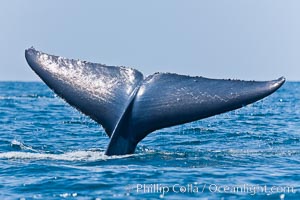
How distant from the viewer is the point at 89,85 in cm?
943

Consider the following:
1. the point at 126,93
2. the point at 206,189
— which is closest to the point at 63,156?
the point at 126,93

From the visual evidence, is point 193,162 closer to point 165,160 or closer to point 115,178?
point 165,160

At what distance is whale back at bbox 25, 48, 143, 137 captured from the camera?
9.35m

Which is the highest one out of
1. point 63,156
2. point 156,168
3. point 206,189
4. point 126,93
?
point 126,93

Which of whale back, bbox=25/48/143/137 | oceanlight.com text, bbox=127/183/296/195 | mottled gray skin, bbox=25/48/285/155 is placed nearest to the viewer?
oceanlight.com text, bbox=127/183/296/195

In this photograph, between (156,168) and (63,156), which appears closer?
(156,168)

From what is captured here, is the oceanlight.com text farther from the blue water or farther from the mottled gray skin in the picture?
Result: the mottled gray skin

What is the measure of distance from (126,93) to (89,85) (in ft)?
1.64

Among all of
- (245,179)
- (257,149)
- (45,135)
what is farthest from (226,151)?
(45,135)

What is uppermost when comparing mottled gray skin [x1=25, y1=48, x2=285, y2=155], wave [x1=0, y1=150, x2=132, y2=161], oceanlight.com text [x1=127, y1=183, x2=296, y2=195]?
mottled gray skin [x1=25, y1=48, x2=285, y2=155]

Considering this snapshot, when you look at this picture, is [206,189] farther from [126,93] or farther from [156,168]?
[126,93]

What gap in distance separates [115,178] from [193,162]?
1648 mm

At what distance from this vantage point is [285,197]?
27.2 ft

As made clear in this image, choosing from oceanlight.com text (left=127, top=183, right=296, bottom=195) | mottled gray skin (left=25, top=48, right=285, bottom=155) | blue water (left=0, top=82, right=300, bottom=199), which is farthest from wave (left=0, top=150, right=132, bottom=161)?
oceanlight.com text (left=127, top=183, right=296, bottom=195)
